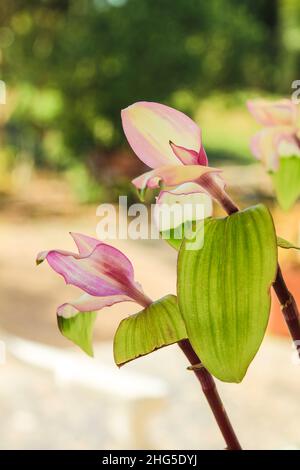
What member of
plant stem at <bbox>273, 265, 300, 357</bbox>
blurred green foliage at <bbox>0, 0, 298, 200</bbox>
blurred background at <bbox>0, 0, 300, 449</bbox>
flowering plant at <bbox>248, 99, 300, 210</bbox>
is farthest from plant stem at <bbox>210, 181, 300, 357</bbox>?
blurred green foliage at <bbox>0, 0, 298, 200</bbox>

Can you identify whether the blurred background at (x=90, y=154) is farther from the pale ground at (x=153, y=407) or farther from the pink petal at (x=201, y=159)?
the pink petal at (x=201, y=159)

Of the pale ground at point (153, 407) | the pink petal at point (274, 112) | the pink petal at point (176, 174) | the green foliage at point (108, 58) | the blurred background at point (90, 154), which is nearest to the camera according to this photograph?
the pink petal at point (176, 174)

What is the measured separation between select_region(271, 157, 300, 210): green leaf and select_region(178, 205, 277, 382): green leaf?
19 centimetres

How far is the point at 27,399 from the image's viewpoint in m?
1.87

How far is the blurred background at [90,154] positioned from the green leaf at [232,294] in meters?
1.14

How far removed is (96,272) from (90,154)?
5.70m

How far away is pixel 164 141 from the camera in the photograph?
0.99ft

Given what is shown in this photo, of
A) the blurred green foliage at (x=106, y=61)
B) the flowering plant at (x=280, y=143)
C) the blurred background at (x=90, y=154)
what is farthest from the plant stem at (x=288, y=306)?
the blurred green foliage at (x=106, y=61)

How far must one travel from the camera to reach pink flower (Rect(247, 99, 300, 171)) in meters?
0.45

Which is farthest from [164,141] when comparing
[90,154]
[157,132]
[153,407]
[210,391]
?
[90,154]

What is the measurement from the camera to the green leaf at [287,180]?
470mm

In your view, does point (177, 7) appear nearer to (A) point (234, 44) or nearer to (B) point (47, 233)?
(A) point (234, 44)

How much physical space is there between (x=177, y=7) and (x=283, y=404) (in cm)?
441
